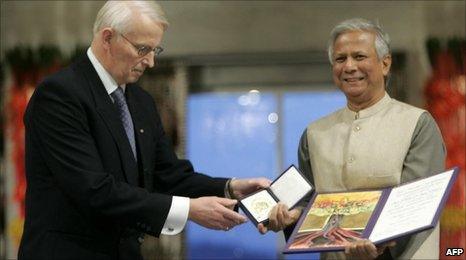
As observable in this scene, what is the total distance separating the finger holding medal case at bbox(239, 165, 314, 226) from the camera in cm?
267

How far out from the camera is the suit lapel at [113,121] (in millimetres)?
2547

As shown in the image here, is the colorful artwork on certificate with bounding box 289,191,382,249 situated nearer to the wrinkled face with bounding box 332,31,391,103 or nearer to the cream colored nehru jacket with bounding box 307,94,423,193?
the cream colored nehru jacket with bounding box 307,94,423,193

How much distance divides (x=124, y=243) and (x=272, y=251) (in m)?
3.49

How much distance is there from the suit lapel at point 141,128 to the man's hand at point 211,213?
197mm

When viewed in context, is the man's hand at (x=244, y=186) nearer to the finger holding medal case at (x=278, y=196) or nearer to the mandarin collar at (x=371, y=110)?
the finger holding medal case at (x=278, y=196)

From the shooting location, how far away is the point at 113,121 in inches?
101

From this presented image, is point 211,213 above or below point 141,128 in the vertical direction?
below

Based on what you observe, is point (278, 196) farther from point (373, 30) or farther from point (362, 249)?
point (373, 30)

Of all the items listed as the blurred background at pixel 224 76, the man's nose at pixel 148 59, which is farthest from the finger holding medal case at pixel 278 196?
the blurred background at pixel 224 76

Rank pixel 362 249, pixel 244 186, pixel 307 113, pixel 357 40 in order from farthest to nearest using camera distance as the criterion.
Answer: pixel 307 113
pixel 244 186
pixel 357 40
pixel 362 249

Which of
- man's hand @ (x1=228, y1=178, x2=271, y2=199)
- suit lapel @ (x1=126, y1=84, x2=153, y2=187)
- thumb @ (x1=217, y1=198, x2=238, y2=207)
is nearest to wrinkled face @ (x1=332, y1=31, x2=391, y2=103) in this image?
man's hand @ (x1=228, y1=178, x2=271, y2=199)

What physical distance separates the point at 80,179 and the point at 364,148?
0.93 m

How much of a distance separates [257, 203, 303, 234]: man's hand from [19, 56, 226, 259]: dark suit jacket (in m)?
0.34

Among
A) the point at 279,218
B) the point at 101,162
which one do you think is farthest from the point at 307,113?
the point at 101,162
